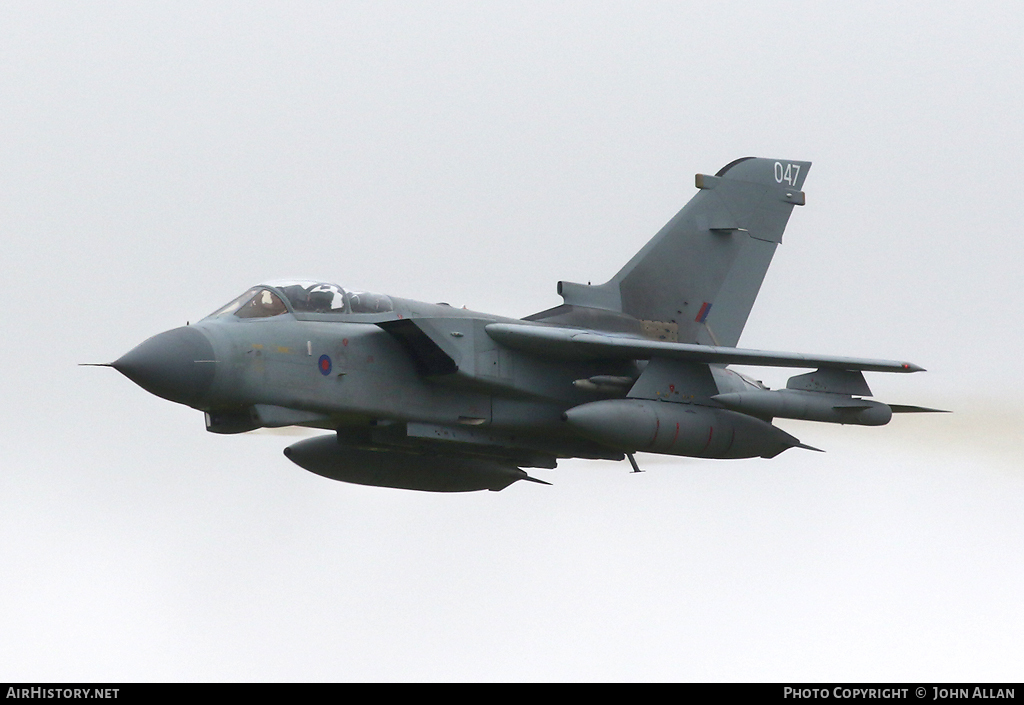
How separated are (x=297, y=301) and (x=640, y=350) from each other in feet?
13.2

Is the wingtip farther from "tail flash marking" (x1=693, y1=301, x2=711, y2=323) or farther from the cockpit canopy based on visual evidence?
the cockpit canopy

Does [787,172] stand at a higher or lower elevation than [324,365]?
Result: higher

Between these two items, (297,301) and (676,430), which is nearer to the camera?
(297,301)

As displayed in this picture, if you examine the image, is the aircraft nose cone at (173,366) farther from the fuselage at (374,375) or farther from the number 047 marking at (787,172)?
the number 047 marking at (787,172)

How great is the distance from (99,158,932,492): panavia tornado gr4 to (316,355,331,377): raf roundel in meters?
0.02

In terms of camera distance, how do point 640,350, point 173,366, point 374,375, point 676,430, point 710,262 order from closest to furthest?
point 173,366 → point 374,375 → point 676,430 → point 640,350 → point 710,262

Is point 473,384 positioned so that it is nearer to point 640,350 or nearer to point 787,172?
point 640,350

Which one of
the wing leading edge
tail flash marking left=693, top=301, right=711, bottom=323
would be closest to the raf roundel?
the wing leading edge

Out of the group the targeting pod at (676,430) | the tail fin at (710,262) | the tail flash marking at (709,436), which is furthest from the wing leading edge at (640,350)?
the tail fin at (710,262)

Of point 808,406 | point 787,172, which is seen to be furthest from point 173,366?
point 787,172

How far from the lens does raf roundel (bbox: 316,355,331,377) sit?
637 inches

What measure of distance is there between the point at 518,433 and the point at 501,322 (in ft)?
4.41

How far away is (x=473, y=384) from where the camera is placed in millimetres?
17047
